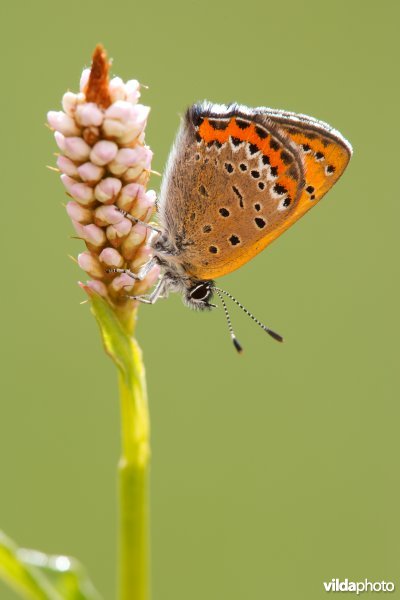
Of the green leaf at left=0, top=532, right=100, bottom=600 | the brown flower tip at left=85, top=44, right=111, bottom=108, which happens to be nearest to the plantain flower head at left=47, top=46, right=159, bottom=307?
the brown flower tip at left=85, top=44, right=111, bottom=108

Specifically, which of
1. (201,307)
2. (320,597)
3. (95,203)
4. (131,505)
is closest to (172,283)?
(201,307)

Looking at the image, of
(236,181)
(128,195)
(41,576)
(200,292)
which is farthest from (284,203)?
(41,576)

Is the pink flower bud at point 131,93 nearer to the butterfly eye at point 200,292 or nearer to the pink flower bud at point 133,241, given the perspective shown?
the pink flower bud at point 133,241

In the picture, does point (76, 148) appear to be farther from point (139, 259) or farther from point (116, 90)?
point (139, 259)

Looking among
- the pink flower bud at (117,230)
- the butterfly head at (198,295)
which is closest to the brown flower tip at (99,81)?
the pink flower bud at (117,230)

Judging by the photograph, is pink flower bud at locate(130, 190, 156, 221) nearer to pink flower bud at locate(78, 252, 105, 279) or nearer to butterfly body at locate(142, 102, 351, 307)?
pink flower bud at locate(78, 252, 105, 279)

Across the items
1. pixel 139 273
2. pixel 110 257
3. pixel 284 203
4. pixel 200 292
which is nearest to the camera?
pixel 110 257
